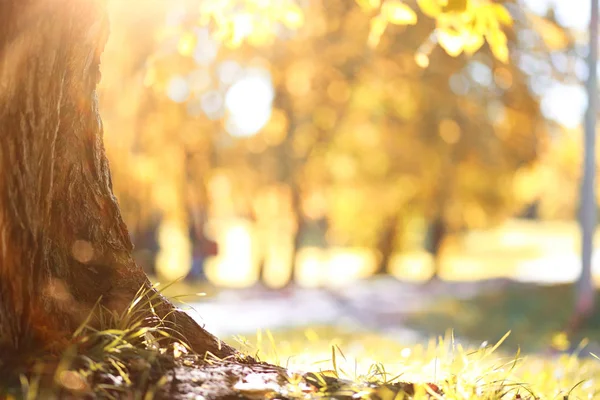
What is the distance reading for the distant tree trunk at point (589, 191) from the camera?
1302 cm

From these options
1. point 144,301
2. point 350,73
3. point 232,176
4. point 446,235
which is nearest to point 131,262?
point 144,301

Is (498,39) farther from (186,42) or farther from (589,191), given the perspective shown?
(589,191)

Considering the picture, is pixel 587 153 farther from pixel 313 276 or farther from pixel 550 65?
pixel 313 276

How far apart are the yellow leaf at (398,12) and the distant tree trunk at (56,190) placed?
198 cm

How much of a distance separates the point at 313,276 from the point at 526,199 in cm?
1486

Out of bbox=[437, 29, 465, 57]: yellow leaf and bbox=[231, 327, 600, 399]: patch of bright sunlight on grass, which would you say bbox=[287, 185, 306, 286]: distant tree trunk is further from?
bbox=[437, 29, 465, 57]: yellow leaf

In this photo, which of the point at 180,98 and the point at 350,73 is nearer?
the point at 350,73

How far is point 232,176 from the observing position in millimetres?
20688

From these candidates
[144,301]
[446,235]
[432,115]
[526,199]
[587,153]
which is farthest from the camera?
[446,235]

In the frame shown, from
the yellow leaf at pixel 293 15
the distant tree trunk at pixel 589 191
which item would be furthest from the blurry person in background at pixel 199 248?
the yellow leaf at pixel 293 15

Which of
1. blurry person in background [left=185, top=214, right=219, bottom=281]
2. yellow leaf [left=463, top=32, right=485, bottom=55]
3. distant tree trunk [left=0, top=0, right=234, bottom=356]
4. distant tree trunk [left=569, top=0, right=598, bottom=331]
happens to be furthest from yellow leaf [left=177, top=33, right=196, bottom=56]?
blurry person in background [left=185, top=214, right=219, bottom=281]

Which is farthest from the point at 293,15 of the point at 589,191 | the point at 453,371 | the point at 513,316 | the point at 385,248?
the point at 385,248

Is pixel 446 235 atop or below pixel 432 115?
below

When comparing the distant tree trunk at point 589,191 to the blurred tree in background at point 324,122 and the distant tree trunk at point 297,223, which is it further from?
the distant tree trunk at point 297,223
